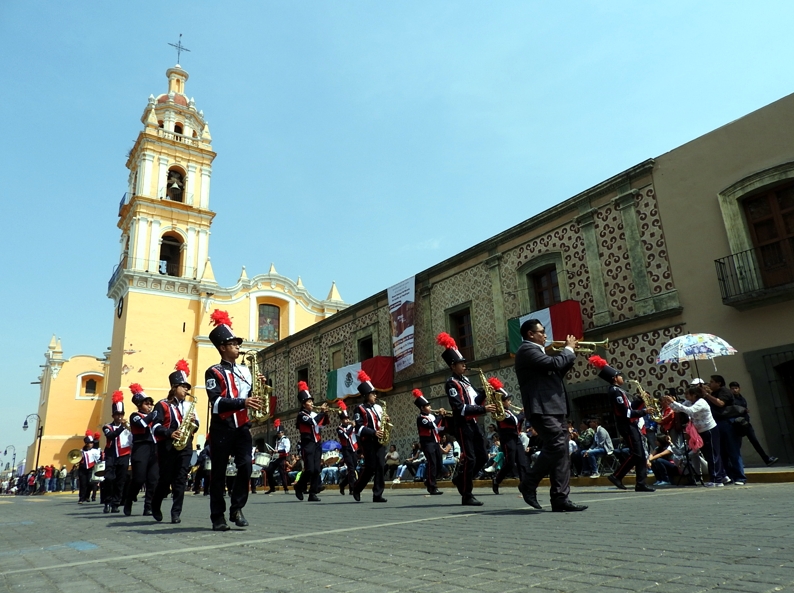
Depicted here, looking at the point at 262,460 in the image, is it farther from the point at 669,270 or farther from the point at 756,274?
the point at 756,274

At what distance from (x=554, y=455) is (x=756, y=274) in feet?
35.6

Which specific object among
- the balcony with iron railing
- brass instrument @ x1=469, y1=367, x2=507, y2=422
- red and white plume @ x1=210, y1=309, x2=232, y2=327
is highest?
the balcony with iron railing

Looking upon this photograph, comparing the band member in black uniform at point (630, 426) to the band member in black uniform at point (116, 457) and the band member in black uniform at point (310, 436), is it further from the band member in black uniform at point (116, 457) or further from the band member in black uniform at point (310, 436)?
the band member in black uniform at point (116, 457)

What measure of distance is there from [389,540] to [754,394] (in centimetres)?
1256

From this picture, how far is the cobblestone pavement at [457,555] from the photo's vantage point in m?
3.02

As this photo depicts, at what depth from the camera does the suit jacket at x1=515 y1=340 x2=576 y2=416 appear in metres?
6.42

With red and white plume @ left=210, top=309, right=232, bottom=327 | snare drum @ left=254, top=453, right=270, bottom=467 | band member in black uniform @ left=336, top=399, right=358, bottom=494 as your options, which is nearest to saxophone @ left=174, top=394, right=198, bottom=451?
red and white plume @ left=210, top=309, right=232, bottom=327

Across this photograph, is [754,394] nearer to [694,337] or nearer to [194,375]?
[694,337]

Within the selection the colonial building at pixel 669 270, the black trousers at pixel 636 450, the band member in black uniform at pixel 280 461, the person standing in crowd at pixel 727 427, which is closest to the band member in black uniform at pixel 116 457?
the band member in black uniform at pixel 280 461

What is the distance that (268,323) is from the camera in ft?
146

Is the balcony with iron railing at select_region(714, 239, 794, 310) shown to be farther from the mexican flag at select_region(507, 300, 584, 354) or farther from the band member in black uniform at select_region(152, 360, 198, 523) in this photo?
the band member in black uniform at select_region(152, 360, 198, 523)

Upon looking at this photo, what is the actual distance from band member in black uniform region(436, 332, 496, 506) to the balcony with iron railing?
28.6 ft

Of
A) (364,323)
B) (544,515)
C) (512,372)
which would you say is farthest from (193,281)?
(544,515)

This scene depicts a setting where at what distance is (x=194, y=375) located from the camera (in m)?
40.3
